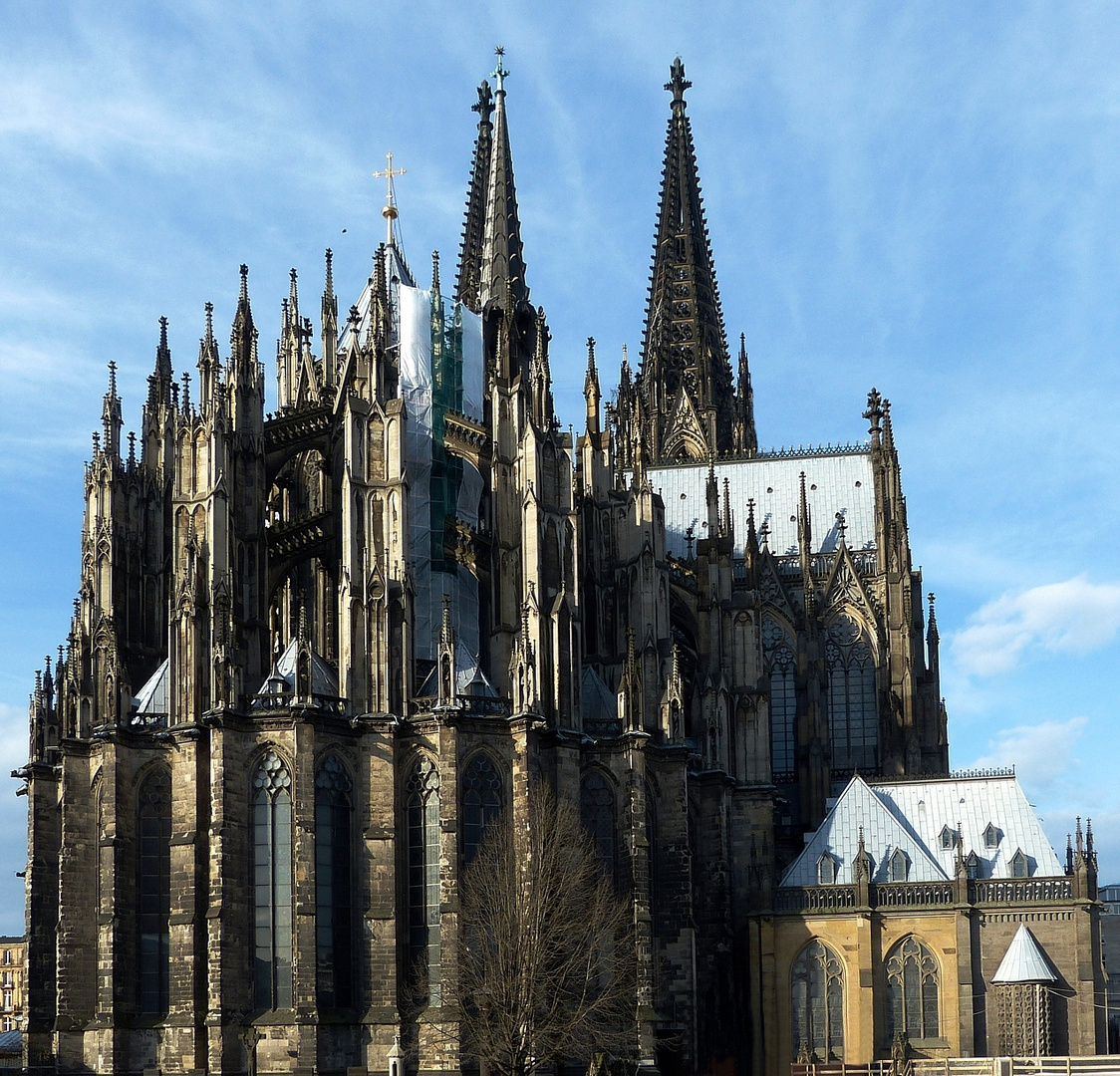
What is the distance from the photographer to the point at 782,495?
9769 cm

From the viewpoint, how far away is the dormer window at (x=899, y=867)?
69.4 metres

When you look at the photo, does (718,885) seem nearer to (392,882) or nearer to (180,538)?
(392,882)

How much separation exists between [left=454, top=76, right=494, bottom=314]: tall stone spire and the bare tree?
1608 inches

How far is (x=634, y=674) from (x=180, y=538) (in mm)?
16183

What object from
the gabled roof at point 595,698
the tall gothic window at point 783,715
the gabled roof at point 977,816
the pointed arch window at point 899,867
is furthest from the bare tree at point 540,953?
the tall gothic window at point 783,715

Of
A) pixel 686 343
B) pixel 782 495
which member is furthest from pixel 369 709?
pixel 686 343

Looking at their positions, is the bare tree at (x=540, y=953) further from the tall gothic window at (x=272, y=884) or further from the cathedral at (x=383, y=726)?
the tall gothic window at (x=272, y=884)

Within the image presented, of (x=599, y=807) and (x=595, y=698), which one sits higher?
(x=595, y=698)

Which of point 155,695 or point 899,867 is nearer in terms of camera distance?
point 155,695

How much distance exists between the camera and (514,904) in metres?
58.2

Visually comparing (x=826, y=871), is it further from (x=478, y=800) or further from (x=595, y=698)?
(x=478, y=800)

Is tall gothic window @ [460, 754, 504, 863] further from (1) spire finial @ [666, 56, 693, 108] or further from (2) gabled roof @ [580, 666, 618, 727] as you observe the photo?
(1) spire finial @ [666, 56, 693, 108]

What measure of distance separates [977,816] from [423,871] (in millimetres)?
22904

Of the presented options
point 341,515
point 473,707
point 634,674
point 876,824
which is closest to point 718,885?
point 876,824
